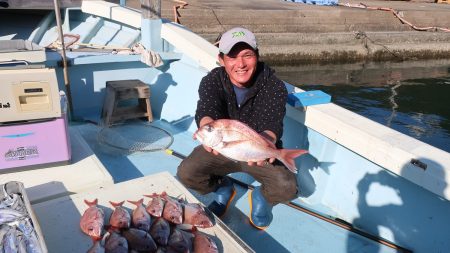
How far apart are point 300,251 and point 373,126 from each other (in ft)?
3.93

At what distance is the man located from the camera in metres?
2.96

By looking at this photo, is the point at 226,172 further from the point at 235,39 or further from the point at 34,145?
the point at 34,145

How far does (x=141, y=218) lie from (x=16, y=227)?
756 mm


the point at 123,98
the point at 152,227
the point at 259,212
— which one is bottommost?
the point at 259,212

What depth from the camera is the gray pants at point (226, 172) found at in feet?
9.89

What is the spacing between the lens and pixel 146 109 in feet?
16.8

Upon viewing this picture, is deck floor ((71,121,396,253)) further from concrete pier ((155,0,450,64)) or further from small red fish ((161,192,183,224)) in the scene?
concrete pier ((155,0,450,64))

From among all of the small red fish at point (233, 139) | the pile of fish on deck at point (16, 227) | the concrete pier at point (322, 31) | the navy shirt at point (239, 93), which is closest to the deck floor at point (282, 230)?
the small red fish at point (233, 139)

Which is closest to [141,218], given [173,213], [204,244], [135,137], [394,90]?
[173,213]

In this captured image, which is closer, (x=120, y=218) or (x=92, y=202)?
(x=120, y=218)

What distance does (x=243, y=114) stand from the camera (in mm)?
3209

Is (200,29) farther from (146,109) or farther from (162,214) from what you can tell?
(162,214)

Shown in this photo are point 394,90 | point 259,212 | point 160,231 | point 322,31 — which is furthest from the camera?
point 322,31

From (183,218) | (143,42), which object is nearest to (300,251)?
(183,218)
